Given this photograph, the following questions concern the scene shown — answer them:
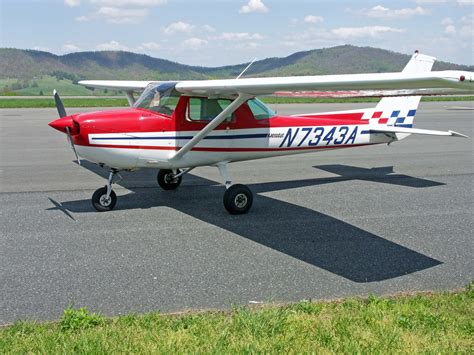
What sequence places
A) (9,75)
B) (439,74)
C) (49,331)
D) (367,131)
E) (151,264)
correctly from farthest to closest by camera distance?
(9,75), (367,131), (151,264), (439,74), (49,331)

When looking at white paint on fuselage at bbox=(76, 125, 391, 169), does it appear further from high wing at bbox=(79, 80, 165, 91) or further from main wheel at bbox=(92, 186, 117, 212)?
high wing at bbox=(79, 80, 165, 91)

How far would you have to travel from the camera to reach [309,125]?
358 inches

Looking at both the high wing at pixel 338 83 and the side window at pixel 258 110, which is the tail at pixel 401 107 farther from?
the high wing at pixel 338 83

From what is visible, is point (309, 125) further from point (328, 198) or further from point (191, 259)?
point (191, 259)

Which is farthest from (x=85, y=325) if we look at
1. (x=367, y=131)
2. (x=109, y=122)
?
(x=367, y=131)

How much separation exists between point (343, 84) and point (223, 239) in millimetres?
2356

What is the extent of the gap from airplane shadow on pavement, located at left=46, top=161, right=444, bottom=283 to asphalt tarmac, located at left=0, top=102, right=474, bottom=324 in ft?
0.06

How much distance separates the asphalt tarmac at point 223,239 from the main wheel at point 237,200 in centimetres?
15

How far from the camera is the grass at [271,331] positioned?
366 centimetres

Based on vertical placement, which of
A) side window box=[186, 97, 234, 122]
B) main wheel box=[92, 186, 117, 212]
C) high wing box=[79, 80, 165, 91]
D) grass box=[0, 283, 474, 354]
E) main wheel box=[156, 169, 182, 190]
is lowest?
grass box=[0, 283, 474, 354]

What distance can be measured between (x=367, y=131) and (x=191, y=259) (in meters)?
5.23

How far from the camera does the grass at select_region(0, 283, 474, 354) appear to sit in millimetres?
3656

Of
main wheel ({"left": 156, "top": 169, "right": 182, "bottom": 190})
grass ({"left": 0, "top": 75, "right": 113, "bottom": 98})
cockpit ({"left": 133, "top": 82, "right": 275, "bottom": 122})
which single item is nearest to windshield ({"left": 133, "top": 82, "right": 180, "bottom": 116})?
cockpit ({"left": 133, "top": 82, "right": 275, "bottom": 122})

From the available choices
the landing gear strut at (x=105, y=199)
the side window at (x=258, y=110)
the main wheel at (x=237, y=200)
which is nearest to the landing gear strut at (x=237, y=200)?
the main wheel at (x=237, y=200)
